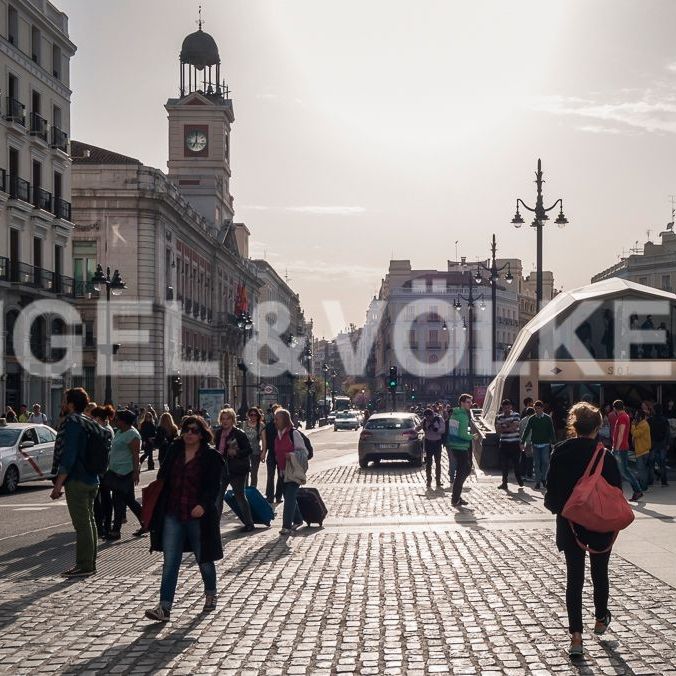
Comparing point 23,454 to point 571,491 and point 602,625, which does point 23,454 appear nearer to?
point 602,625

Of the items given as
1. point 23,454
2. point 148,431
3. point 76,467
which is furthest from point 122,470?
point 148,431

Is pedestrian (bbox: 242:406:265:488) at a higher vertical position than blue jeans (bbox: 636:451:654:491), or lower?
higher

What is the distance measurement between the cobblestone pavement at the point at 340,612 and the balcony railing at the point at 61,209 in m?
35.3

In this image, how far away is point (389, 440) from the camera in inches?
1199

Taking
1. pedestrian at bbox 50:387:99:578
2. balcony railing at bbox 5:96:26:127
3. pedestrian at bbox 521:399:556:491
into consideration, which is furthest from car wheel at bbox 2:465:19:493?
balcony railing at bbox 5:96:26:127

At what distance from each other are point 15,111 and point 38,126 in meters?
2.85

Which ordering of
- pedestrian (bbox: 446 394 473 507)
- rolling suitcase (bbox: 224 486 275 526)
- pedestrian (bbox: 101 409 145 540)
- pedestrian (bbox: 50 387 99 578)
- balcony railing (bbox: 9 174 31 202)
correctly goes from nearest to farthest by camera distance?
pedestrian (bbox: 50 387 99 578), pedestrian (bbox: 101 409 145 540), rolling suitcase (bbox: 224 486 275 526), pedestrian (bbox: 446 394 473 507), balcony railing (bbox: 9 174 31 202)

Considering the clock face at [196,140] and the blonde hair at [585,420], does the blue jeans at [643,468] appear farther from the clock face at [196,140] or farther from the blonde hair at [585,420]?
the clock face at [196,140]

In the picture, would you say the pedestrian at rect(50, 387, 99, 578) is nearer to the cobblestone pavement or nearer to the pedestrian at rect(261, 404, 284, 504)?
the cobblestone pavement

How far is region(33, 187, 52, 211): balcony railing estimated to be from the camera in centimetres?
4512

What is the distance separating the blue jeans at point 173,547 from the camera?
345 inches

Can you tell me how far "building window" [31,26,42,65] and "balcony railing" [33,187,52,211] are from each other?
5.30 meters

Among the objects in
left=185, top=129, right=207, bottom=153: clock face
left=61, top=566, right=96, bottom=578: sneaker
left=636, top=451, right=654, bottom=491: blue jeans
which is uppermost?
left=185, top=129, right=207, bottom=153: clock face

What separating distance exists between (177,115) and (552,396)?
200 feet
